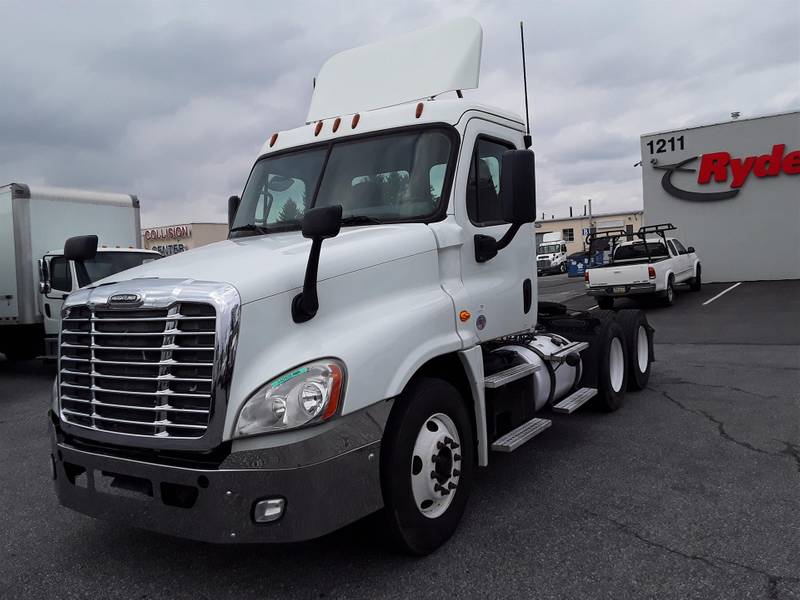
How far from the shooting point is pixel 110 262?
35.5 ft

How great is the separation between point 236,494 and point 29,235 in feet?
33.5

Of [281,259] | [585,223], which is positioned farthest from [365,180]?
[585,223]

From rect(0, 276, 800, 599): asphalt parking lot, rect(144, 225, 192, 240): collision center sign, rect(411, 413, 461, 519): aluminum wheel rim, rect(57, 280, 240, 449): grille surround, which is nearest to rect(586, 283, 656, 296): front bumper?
rect(0, 276, 800, 599): asphalt parking lot

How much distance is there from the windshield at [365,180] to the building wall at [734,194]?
864 inches

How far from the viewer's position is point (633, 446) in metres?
5.33

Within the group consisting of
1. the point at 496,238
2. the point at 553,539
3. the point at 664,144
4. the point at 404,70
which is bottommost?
the point at 553,539

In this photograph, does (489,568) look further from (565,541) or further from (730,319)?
(730,319)

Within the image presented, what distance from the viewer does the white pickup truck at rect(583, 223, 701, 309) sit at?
54.2ft

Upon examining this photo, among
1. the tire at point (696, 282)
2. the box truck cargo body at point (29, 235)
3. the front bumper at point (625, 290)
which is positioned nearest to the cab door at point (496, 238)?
the box truck cargo body at point (29, 235)

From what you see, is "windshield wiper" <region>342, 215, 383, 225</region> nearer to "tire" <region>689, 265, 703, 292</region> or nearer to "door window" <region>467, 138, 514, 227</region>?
"door window" <region>467, 138, 514, 227</region>

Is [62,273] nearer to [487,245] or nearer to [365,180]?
[365,180]

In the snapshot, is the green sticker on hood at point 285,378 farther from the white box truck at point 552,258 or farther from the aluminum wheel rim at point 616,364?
the white box truck at point 552,258

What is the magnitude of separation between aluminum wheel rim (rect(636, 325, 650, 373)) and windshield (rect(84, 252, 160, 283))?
7858mm

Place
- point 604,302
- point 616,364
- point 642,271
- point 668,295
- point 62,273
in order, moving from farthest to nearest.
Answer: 1. point 604,302
2. point 668,295
3. point 642,271
4. point 62,273
5. point 616,364
